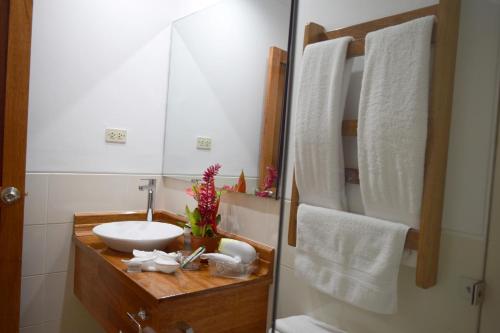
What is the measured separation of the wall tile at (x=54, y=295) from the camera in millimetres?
1789

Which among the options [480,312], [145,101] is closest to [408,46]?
[480,312]

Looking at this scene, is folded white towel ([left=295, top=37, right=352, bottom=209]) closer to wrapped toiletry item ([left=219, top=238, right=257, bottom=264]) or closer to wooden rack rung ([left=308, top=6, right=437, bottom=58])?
wooden rack rung ([left=308, top=6, right=437, bottom=58])

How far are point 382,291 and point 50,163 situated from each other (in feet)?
5.35

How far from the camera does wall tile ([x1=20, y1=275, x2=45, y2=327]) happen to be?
173 cm

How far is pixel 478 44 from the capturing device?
1.65 feet

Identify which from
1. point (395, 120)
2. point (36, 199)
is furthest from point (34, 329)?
point (395, 120)

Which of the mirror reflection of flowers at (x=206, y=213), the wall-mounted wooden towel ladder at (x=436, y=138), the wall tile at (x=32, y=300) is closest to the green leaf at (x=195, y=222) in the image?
the mirror reflection of flowers at (x=206, y=213)

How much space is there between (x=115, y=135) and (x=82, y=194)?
0.35 metres

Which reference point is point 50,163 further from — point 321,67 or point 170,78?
point 321,67

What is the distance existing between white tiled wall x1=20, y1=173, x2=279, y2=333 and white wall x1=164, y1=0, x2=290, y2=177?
203 millimetres

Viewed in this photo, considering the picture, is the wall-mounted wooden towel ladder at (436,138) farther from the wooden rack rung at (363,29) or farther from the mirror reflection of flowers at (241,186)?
the mirror reflection of flowers at (241,186)

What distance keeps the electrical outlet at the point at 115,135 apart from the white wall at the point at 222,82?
0.81 ft

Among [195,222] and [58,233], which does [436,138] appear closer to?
[195,222]

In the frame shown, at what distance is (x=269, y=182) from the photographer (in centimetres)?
143
